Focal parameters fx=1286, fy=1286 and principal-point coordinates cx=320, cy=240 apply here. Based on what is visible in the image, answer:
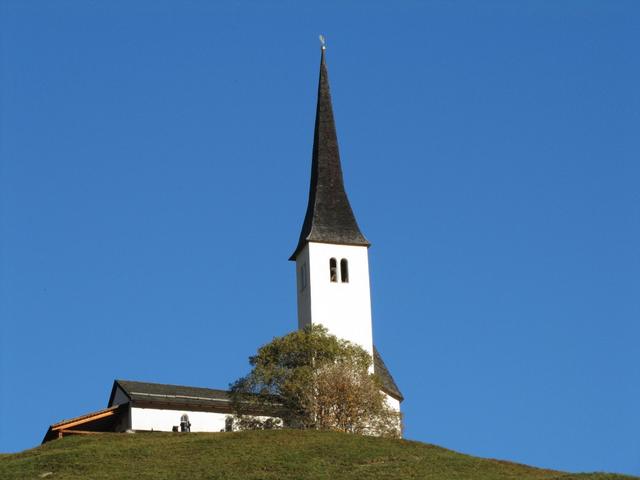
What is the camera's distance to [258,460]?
52344 millimetres

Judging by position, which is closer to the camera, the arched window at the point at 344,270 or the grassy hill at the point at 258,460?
the grassy hill at the point at 258,460

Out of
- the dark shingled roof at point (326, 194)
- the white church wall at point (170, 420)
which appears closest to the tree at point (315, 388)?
the white church wall at point (170, 420)

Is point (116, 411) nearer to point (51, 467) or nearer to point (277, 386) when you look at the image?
point (277, 386)

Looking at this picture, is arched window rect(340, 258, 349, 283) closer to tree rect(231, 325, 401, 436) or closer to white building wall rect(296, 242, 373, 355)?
white building wall rect(296, 242, 373, 355)

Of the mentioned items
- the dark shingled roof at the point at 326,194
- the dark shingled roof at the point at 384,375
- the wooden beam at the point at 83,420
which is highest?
the dark shingled roof at the point at 326,194

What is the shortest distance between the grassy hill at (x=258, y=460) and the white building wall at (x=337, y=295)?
50.3 ft

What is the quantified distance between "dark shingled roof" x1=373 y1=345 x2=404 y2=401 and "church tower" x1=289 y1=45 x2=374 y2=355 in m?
2.03

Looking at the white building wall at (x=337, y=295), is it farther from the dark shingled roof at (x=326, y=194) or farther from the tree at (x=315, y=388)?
the tree at (x=315, y=388)

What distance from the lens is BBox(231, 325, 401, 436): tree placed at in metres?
61.6

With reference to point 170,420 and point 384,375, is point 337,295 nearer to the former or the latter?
point 384,375

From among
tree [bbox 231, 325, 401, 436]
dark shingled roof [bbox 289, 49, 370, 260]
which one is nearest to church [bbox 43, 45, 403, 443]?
dark shingled roof [bbox 289, 49, 370, 260]

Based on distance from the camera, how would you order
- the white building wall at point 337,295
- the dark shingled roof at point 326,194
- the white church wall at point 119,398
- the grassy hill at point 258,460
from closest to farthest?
the grassy hill at point 258,460
the white church wall at point 119,398
the white building wall at point 337,295
the dark shingled roof at point 326,194

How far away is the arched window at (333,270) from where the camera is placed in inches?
2928

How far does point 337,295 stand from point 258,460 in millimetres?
22334
